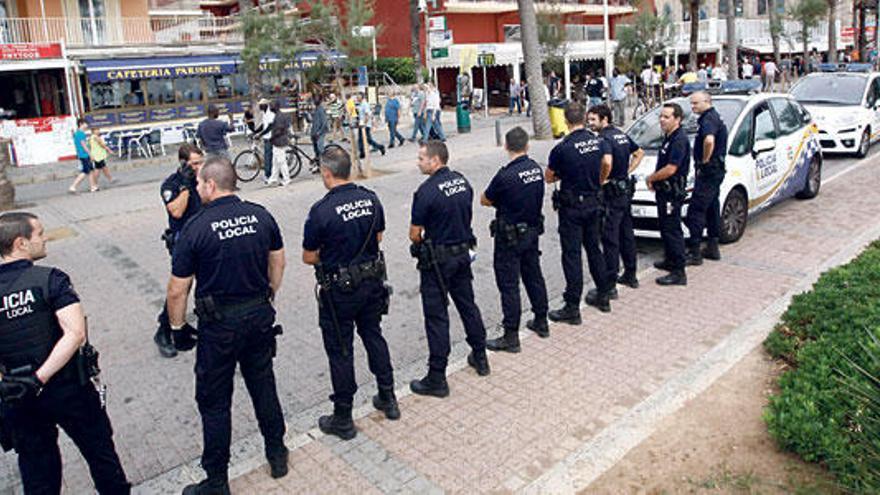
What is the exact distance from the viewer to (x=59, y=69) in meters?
24.3

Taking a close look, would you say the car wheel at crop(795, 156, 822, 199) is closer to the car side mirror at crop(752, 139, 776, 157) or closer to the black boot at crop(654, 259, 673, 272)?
the car side mirror at crop(752, 139, 776, 157)

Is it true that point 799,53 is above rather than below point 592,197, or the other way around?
above

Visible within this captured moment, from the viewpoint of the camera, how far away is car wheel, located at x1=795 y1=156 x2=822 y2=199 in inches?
416

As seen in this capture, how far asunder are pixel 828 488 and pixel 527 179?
9.34 ft

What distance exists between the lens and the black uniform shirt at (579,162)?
6125 millimetres

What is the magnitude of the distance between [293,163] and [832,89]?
11.2 meters

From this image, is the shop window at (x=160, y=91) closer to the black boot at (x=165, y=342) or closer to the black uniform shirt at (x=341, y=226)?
the black boot at (x=165, y=342)

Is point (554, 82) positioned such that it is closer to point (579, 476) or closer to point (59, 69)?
point (59, 69)

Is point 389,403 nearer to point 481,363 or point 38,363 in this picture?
point 481,363

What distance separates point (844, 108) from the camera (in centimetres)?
1380

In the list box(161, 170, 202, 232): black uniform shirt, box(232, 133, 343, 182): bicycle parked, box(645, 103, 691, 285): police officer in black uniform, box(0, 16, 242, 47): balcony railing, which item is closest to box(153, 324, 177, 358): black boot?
box(161, 170, 202, 232): black uniform shirt

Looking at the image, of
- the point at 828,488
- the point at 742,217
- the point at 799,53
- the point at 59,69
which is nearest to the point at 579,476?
the point at 828,488

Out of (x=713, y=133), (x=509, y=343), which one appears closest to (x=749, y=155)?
(x=713, y=133)

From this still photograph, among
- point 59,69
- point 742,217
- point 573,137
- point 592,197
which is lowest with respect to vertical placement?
point 742,217
